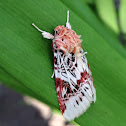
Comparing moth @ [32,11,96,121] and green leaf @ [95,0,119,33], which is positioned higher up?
moth @ [32,11,96,121]

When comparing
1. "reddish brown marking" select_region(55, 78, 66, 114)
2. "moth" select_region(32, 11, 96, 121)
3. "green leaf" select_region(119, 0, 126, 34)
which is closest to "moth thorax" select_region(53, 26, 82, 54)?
"moth" select_region(32, 11, 96, 121)

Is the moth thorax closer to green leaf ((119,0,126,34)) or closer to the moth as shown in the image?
the moth

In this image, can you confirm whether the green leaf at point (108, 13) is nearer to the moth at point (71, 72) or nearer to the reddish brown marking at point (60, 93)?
the moth at point (71, 72)

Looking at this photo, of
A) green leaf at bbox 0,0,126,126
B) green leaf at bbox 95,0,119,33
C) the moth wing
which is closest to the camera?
green leaf at bbox 0,0,126,126

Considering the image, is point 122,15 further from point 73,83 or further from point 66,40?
point 73,83

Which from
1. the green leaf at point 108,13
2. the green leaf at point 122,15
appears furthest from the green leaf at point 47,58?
the green leaf at point 122,15
